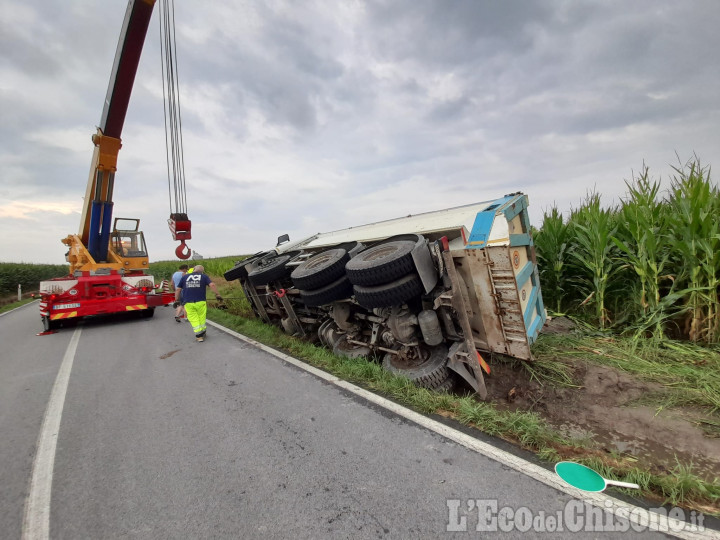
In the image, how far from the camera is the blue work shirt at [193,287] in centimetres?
626

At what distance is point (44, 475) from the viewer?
7.60 ft

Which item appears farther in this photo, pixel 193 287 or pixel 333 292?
pixel 193 287

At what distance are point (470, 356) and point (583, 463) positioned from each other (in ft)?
4.20

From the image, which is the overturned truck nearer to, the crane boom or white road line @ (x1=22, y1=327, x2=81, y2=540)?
white road line @ (x1=22, y1=327, x2=81, y2=540)

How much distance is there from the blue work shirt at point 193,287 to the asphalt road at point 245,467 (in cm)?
239

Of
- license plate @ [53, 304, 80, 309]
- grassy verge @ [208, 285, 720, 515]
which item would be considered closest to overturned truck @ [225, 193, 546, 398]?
grassy verge @ [208, 285, 720, 515]

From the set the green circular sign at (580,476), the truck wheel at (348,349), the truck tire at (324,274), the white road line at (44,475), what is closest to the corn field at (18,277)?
the white road line at (44,475)

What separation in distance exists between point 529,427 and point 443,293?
135cm

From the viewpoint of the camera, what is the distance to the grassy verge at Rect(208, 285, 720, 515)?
1854 mm

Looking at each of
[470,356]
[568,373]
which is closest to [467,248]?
[470,356]

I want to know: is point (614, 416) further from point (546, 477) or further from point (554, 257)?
point (554, 257)

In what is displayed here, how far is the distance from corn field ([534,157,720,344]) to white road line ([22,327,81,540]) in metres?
5.72

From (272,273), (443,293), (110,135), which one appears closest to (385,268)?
(443,293)

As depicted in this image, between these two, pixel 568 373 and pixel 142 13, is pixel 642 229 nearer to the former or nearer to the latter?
pixel 568 373
